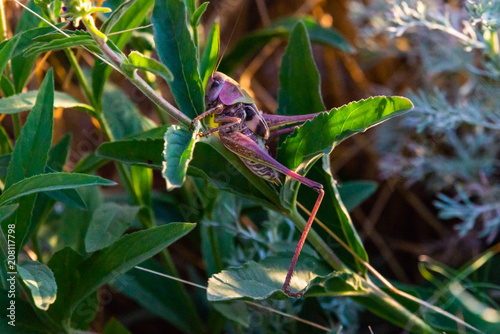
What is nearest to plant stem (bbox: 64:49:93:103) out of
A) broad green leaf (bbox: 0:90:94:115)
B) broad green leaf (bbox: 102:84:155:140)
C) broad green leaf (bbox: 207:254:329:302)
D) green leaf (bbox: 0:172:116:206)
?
broad green leaf (bbox: 0:90:94:115)

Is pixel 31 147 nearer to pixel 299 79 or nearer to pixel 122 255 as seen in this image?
pixel 122 255

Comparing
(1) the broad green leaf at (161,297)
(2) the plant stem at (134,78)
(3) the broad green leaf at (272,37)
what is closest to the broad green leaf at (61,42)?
(2) the plant stem at (134,78)

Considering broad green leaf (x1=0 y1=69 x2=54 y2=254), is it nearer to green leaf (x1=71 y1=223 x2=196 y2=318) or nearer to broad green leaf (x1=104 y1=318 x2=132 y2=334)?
green leaf (x1=71 y1=223 x2=196 y2=318)

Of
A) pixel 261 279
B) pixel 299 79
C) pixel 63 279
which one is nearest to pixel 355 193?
pixel 299 79

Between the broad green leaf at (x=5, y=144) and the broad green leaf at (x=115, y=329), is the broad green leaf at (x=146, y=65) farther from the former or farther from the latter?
the broad green leaf at (x=115, y=329)

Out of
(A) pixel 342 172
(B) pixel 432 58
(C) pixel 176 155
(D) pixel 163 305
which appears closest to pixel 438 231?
(A) pixel 342 172

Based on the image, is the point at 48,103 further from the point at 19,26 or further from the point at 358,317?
the point at 358,317
